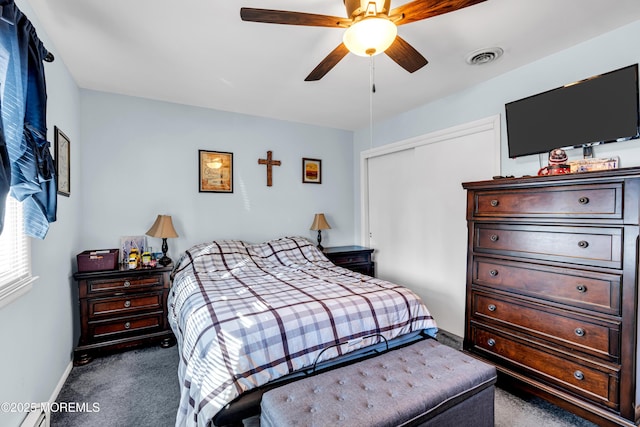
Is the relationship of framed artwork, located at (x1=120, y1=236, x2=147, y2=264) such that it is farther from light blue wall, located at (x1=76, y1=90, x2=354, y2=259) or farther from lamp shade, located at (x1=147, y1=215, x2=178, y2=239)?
lamp shade, located at (x1=147, y1=215, x2=178, y2=239)

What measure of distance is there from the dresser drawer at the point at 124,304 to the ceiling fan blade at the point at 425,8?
2.92 m

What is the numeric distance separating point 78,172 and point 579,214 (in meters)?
3.94

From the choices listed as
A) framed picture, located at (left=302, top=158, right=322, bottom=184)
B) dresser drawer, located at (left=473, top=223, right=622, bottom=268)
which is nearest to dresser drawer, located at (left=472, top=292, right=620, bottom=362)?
dresser drawer, located at (left=473, top=223, right=622, bottom=268)

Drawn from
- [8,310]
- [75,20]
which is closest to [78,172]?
[75,20]

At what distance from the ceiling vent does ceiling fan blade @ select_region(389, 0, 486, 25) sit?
37.7 inches

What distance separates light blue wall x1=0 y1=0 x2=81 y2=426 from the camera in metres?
1.49

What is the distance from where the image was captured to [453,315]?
309 centimetres

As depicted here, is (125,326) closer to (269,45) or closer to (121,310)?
(121,310)

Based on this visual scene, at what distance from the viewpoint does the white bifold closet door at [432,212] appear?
296 cm

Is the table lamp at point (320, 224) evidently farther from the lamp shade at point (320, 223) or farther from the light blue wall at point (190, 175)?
the light blue wall at point (190, 175)

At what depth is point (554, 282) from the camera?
1.87m

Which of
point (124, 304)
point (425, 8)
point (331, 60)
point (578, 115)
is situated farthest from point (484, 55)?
point (124, 304)

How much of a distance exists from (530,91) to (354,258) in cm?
246

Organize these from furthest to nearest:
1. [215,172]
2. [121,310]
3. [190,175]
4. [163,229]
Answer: [215,172]
[190,175]
[163,229]
[121,310]
